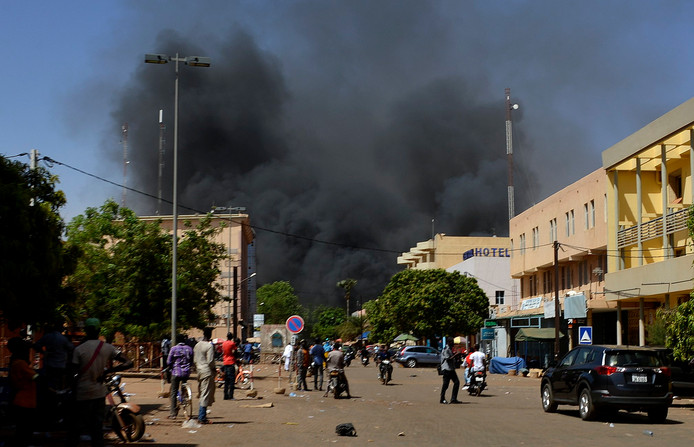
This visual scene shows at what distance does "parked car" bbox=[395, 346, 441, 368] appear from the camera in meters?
66.4

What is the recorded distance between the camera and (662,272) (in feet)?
123

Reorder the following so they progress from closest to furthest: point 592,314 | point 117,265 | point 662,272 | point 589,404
Answer: point 589,404 < point 662,272 < point 117,265 < point 592,314

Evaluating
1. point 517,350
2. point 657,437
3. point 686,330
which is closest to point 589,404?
point 657,437

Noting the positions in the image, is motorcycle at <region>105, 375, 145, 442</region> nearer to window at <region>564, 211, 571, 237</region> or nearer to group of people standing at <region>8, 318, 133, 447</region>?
group of people standing at <region>8, 318, 133, 447</region>

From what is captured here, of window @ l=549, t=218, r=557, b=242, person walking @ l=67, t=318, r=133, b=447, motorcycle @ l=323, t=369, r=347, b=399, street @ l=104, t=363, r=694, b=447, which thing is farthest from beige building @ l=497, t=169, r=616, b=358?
person walking @ l=67, t=318, r=133, b=447

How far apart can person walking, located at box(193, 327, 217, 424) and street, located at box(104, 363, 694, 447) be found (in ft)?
1.60

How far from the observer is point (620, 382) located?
18.8 metres

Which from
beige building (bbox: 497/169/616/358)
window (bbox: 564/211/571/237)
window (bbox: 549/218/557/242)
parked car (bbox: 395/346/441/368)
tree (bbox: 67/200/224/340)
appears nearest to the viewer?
tree (bbox: 67/200/224/340)

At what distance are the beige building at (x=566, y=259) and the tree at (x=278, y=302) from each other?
257 feet

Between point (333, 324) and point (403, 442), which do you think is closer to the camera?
point (403, 442)

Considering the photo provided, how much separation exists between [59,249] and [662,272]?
27.5m

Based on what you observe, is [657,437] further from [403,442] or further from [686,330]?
[686,330]

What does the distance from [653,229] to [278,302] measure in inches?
4176

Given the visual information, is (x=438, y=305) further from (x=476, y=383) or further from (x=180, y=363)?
(x=180, y=363)
